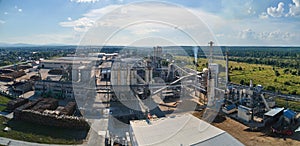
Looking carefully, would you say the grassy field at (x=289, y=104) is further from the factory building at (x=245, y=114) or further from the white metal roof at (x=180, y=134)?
the white metal roof at (x=180, y=134)

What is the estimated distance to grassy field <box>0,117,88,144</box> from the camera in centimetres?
654

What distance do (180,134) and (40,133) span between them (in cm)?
464

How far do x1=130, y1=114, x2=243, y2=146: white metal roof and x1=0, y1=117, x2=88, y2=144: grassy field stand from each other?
233 centimetres

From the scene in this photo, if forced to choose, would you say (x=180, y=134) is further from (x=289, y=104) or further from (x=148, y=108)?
(x=289, y=104)

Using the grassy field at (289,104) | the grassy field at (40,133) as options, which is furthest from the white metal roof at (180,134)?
the grassy field at (289,104)

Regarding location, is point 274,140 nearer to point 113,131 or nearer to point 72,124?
point 113,131

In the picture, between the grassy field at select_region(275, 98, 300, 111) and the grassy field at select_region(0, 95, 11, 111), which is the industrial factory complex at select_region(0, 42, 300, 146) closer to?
the grassy field at select_region(275, 98, 300, 111)

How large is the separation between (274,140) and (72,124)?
5.95 m

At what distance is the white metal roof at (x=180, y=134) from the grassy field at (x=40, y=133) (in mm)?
2330

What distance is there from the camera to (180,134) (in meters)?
4.66

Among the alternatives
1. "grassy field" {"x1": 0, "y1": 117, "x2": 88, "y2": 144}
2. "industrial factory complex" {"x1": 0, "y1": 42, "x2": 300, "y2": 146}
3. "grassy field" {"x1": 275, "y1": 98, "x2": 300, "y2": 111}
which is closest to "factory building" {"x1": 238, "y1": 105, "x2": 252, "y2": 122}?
"industrial factory complex" {"x1": 0, "y1": 42, "x2": 300, "y2": 146}

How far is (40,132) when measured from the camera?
7176 millimetres

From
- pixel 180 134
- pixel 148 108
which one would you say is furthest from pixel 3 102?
pixel 180 134

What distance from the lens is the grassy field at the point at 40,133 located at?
6535mm
